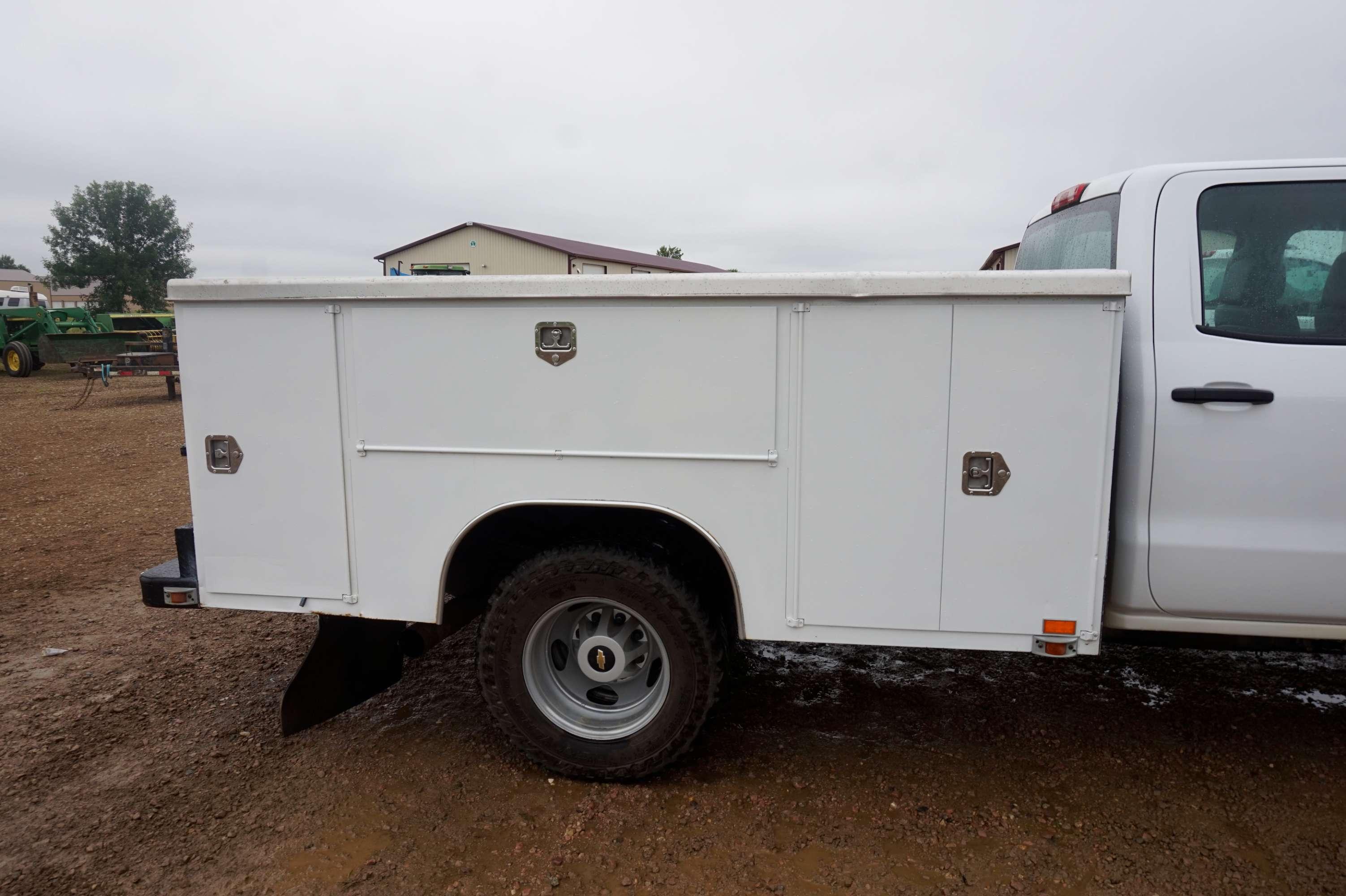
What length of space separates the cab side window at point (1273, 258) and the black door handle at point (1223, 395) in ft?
0.71

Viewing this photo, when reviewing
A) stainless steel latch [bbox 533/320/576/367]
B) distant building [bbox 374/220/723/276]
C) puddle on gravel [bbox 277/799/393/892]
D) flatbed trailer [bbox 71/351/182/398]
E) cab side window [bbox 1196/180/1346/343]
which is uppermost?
distant building [bbox 374/220/723/276]

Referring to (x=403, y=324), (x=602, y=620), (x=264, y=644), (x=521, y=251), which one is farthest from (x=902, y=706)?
(x=521, y=251)

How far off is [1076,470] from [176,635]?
4729mm

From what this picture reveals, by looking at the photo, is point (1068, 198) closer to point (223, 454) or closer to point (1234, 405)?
point (1234, 405)

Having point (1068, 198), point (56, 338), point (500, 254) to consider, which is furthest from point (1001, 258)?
point (500, 254)

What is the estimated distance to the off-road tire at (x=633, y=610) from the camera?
3086 millimetres

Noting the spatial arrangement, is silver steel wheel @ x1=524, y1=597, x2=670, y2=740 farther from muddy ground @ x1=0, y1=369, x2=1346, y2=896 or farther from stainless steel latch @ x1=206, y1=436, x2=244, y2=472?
stainless steel latch @ x1=206, y1=436, x2=244, y2=472

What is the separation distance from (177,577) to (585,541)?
162 centimetres

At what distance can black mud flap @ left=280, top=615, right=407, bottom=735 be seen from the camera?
11.6 feet

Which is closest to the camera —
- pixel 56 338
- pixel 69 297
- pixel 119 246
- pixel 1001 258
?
pixel 1001 258

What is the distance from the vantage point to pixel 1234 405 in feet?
9.18

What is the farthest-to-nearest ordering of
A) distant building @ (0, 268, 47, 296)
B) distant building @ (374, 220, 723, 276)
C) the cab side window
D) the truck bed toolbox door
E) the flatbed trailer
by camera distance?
distant building @ (0, 268, 47, 296) < distant building @ (374, 220, 723, 276) < the flatbed trailer < the truck bed toolbox door < the cab side window

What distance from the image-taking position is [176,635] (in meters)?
4.87

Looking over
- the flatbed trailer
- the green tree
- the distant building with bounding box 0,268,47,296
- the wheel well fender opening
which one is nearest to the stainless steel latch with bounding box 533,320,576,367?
the wheel well fender opening
